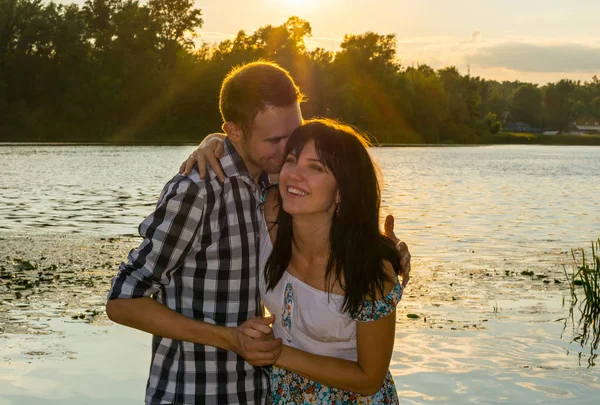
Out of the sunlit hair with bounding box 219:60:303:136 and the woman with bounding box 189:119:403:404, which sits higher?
the sunlit hair with bounding box 219:60:303:136

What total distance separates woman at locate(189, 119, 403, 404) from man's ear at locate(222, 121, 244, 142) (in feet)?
1.37

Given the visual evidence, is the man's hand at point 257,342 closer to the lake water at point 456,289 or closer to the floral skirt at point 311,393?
the floral skirt at point 311,393

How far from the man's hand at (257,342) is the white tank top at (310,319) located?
21 centimetres

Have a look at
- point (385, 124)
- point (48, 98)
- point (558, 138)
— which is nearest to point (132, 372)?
point (48, 98)

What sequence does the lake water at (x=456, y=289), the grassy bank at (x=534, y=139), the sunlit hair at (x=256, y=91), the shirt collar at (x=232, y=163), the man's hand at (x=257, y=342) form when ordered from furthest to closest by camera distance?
the grassy bank at (x=534, y=139)
the lake water at (x=456, y=289)
the sunlit hair at (x=256, y=91)
the shirt collar at (x=232, y=163)
the man's hand at (x=257, y=342)

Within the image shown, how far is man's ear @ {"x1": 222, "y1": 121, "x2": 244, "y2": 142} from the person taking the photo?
12.8 ft

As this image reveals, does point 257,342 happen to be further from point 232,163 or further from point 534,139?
point 534,139

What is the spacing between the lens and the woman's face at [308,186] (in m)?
3.42

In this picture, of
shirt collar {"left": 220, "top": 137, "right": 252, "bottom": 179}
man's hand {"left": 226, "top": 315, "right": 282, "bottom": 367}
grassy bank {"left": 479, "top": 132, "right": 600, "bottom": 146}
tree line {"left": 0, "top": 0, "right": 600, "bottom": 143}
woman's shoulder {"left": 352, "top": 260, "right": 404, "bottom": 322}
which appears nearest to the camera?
man's hand {"left": 226, "top": 315, "right": 282, "bottom": 367}

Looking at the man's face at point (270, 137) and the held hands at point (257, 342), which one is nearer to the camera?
the held hands at point (257, 342)

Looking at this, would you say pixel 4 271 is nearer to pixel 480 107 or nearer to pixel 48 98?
pixel 48 98

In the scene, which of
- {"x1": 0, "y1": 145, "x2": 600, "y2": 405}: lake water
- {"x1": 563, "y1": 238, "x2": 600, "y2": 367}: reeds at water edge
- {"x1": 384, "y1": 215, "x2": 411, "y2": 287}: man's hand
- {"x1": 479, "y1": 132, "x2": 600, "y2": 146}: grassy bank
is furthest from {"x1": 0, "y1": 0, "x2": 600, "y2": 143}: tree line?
{"x1": 384, "y1": 215, "x2": 411, "y2": 287}: man's hand

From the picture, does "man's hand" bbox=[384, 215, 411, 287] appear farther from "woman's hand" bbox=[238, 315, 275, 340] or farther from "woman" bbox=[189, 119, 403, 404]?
"woman's hand" bbox=[238, 315, 275, 340]

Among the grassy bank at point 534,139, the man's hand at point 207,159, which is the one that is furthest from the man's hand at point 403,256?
the grassy bank at point 534,139
